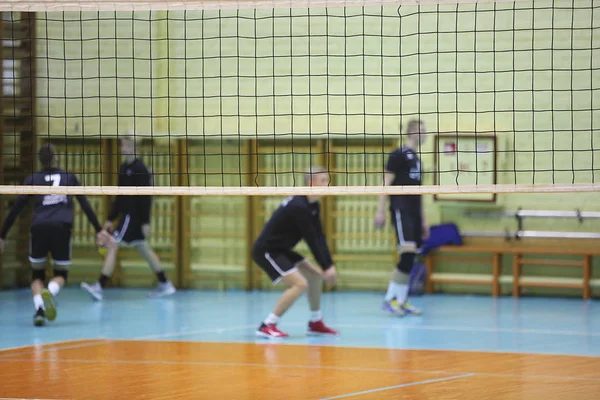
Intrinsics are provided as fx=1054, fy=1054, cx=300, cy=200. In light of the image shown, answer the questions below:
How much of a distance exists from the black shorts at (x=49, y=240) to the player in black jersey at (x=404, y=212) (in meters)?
3.27

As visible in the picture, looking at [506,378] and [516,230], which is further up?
[516,230]

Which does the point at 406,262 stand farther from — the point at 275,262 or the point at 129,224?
the point at 129,224

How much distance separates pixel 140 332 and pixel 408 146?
341 centimetres

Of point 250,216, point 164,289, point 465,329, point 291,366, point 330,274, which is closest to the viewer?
point 291,366

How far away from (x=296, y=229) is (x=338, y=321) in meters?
1.84

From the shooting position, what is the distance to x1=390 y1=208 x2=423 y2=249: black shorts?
11.2 meters

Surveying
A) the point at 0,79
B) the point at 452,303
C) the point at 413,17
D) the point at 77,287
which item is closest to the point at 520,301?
the point at 452,303

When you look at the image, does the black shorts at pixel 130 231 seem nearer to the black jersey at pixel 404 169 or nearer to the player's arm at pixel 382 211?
the player's arm at pixel 382 211

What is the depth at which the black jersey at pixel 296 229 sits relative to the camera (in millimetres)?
9445

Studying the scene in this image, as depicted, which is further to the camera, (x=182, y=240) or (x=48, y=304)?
(x=182, y=240)

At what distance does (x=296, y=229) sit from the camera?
9.70 metres

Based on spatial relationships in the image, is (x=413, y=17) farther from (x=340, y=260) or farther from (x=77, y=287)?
(x=77, y=287)

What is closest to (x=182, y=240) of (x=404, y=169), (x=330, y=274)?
(x=404, y=169)

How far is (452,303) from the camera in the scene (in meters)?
12.8
